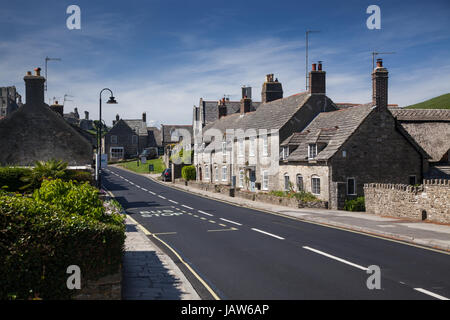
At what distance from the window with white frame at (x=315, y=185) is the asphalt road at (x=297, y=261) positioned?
30.9ft

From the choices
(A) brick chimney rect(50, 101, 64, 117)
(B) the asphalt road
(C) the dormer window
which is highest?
(A) brick chimney rect(50, 101, 64, 117)

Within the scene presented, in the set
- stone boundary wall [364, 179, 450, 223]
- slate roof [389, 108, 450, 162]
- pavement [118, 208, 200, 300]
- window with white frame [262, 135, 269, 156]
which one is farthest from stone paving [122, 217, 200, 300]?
slate roof [389, 108, 450, 162]

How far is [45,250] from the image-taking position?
24.1 feet

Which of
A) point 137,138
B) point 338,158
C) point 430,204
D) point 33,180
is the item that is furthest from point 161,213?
point 137,138

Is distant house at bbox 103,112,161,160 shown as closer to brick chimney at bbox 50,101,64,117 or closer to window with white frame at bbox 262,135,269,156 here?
brick chimney at bbox 50,101,64,117

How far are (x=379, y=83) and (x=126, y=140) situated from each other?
80967mm

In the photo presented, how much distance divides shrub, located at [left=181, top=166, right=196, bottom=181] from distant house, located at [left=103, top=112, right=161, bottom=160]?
4781 centimetres

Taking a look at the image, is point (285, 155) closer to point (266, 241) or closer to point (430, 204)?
point (430, 204)

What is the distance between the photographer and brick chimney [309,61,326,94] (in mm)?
35469

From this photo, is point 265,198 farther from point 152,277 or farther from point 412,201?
point 152,277

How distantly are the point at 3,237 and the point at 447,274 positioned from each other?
10.7 metres

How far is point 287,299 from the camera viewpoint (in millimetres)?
8547

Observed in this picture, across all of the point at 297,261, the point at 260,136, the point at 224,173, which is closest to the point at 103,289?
the point at 297,261
